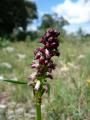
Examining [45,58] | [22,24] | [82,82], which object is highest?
[22,24]

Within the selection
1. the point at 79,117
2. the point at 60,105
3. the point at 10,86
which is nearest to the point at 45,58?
the point at 79,117

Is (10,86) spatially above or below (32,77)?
above

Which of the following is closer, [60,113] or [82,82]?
[60,113]

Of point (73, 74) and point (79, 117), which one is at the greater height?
point (73, 74)

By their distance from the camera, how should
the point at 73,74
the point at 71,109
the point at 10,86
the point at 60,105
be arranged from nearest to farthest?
the point at 71,109
the point at 60,105
the point at 73,74
the point at 10,86

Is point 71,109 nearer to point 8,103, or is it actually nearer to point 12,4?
point 8,103

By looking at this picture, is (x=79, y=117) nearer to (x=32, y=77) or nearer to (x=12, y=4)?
(x=32, y=77)

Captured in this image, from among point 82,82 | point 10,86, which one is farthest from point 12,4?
point 82,82

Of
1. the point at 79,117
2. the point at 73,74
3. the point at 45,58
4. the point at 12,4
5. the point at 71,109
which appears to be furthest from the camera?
the point at 12,4

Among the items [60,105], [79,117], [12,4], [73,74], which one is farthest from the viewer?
[12,4]
